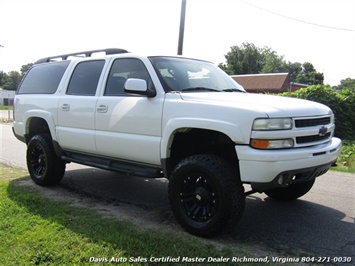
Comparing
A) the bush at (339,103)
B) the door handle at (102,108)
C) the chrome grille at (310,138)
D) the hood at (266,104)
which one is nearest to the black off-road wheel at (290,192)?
the chrome grille at (310,138)

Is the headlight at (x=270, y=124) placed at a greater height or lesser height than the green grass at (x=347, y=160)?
greater

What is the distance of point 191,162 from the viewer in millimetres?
3672

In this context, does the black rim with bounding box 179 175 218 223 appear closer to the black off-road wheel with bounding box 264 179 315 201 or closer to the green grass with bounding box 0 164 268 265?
the green grass with bounding box 0 164 268 265

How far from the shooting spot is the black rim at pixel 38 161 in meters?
5.80

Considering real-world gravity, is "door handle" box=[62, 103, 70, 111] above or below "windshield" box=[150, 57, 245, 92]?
below

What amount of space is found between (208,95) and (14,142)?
9.69 meters

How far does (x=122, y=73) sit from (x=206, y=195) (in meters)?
2.08

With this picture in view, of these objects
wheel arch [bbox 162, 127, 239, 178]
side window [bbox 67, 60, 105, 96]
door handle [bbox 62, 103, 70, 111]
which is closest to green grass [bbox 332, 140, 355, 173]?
wheel arch [bbox 162, 127, 239, 178]

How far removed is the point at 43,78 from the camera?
6.03 meters

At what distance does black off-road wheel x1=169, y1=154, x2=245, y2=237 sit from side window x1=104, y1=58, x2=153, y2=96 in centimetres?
138

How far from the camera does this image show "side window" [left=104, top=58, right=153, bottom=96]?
4.49m

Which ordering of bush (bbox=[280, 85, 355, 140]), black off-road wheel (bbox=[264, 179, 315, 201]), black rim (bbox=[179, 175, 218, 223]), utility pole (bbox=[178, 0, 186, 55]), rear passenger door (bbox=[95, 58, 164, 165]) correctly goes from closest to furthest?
1. black rim (bbox=[179, 175, 218, 223])
2. rear passenger door (bbox=[95, 58, 164, 165])
3. black off-road wheel (bbox=[264, 179, 315, 201])
4. bush (bbox=[280, 85, 355, 140])
5. utility pole (bbox=[178, 0, 186, 55])

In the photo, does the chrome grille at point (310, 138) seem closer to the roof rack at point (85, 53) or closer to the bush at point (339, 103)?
the roof rack at point (85, 53)

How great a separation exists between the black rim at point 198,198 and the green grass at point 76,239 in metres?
0.24
